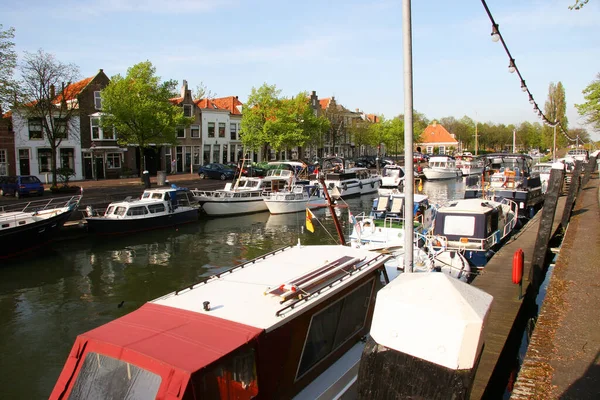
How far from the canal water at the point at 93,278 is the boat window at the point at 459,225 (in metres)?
4.91

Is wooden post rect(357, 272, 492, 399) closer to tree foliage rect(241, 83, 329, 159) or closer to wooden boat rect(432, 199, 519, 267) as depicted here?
wooden boat rect(432, 199, 519, 267)

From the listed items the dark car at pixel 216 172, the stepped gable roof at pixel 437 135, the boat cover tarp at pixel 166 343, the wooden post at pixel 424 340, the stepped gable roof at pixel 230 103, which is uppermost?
the stepped gable roof at pixel 230 103

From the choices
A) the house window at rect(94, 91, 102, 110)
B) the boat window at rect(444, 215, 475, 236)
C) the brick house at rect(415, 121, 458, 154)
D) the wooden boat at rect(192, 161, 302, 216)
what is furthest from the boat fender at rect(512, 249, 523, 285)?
the brick house at rect(415, 121, 458, 154)

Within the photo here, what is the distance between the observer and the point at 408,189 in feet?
25.6

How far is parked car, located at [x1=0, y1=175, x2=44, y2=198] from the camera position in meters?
31.8

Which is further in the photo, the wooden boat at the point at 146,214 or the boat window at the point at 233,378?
the wooden boat at the point at 146,214

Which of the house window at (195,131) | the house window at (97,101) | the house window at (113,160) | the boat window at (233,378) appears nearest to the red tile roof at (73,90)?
the house window at (97,101)

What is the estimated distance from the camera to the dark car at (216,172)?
45.9 m

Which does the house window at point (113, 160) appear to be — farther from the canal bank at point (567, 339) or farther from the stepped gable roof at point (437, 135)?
the stepped gable roof at point (437, 135)

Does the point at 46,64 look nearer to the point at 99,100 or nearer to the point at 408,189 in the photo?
the point at 99,100

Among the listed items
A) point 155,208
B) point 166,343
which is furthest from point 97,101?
point 166,343

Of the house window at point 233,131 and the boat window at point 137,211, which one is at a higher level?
the house window at point 233,131

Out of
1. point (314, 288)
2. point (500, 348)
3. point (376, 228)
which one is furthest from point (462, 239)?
point (314, 288)

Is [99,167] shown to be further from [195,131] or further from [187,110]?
[195,131]
